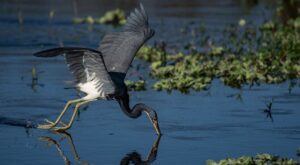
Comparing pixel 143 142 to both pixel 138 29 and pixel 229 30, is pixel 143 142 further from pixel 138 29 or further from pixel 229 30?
pixel 229 30

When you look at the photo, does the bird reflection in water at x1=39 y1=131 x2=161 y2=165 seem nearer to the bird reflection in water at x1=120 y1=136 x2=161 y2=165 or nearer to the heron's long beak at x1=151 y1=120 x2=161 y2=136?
the bird reflection in water at x1=120 y1=136 x2=161 y2=165

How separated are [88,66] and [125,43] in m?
1.09

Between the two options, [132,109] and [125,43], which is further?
[125,43]

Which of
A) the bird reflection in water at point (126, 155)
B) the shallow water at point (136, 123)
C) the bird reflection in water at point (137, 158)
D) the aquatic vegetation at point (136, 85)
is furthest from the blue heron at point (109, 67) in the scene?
the aquatic vegetation at point (136, 85)

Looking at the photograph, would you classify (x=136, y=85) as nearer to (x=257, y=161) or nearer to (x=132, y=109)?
(x=132, y=109)

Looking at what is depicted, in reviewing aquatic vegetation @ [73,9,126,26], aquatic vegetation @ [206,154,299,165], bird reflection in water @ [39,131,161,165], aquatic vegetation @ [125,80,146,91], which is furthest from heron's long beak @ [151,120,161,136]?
aquatic vegetation @ [73,9,126,26]

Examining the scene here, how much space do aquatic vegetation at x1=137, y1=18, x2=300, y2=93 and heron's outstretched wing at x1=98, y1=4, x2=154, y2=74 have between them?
1.60 meters

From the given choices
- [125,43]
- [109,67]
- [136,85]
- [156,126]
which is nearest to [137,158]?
[156,126]

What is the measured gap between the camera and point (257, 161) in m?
7.59

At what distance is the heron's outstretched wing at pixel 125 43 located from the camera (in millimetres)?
9680

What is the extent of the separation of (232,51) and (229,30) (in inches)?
90.0

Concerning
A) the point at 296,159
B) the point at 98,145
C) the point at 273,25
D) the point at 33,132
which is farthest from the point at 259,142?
the point at 273,25

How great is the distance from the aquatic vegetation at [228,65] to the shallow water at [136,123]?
0.72 feet

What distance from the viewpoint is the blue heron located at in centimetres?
869
